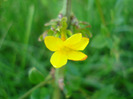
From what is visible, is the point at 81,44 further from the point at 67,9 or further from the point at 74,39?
the point at 67,9

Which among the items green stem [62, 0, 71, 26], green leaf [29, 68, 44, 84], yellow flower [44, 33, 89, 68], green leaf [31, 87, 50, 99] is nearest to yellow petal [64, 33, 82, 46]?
yellow flower [44, 33, 89, 68]

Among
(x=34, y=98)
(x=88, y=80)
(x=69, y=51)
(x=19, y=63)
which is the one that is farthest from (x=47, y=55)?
(x=69, y=51)

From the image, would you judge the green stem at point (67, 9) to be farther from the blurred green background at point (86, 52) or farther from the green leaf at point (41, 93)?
the green leaf at point (41, 93)

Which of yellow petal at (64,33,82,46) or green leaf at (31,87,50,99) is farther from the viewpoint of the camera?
green leaf at (31,87,50,99)

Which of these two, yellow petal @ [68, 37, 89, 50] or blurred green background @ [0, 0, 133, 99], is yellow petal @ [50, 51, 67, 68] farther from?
blurred green background @ [0, 0, 133, 99]

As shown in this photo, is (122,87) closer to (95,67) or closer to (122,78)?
(122,78)
